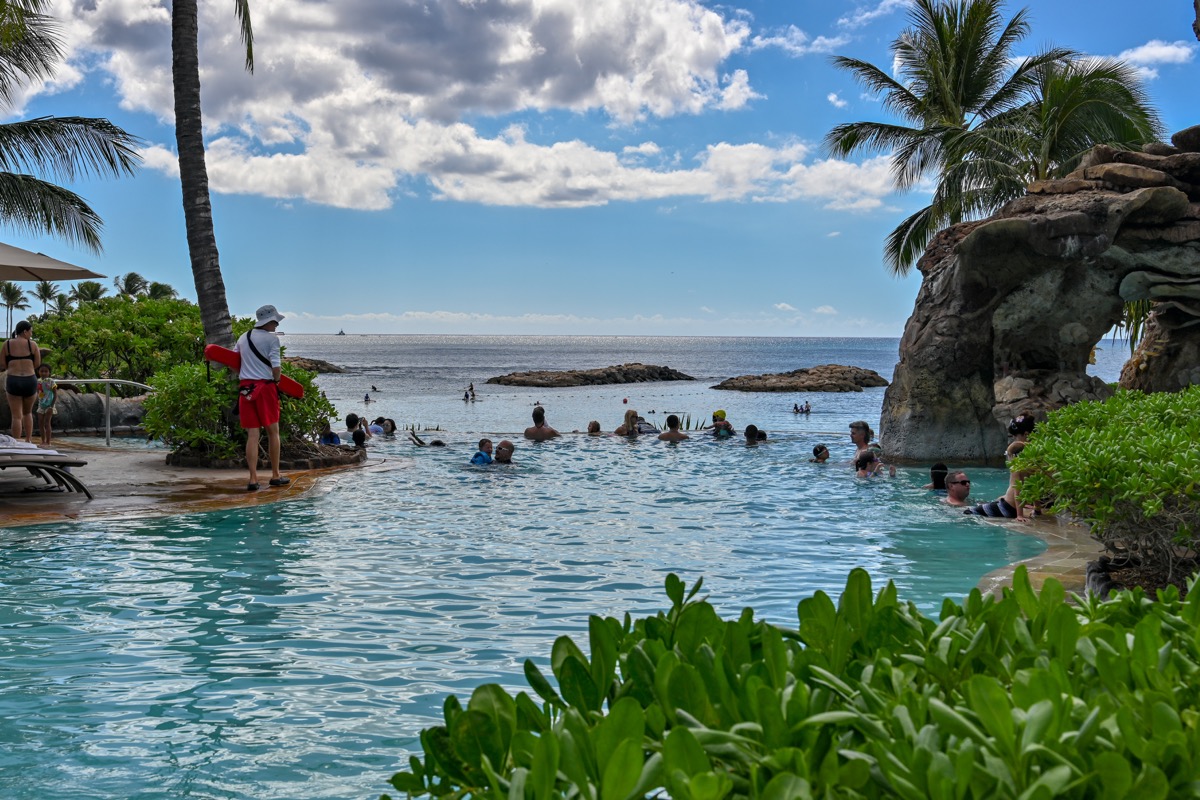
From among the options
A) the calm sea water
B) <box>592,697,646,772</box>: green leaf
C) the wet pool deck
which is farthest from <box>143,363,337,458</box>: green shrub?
<box>592,697,646,772</box>: green leaf

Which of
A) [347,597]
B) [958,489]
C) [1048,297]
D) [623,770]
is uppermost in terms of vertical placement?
[1048,297]

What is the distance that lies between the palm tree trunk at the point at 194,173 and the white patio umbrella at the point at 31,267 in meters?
2.35

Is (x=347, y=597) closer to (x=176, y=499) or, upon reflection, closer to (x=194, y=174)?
(x=176, y=499)

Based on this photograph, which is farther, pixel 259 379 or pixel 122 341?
pixel 122 341

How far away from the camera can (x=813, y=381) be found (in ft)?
207

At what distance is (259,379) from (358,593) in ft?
18.4

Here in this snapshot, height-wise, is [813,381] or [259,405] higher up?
[259,405]

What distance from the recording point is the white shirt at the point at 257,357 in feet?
40.3

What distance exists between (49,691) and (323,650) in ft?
5.08

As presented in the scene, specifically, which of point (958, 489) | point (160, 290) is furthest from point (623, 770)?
point (160, 290)

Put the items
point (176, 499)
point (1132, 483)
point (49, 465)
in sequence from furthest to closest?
point (176, 499) < point (49, 465) < point (1132, 483)

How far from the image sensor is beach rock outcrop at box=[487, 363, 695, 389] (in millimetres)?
70875

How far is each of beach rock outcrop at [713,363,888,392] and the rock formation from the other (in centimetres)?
4434

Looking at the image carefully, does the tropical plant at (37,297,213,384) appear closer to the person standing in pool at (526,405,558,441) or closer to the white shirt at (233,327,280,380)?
the person standing in pool at (526,405,558,441)
